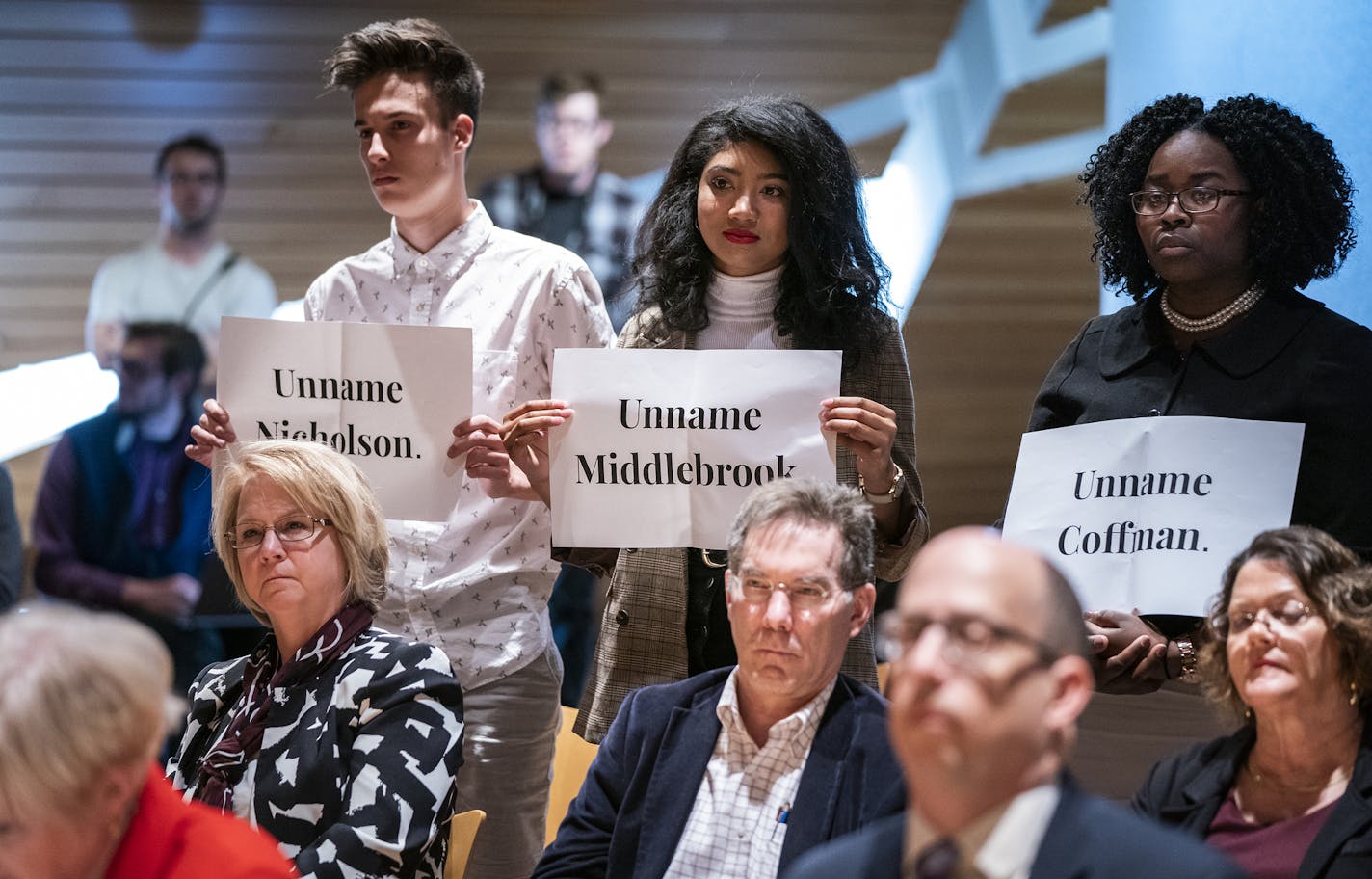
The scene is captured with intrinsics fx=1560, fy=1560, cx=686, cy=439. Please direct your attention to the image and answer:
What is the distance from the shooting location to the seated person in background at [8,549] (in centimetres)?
380

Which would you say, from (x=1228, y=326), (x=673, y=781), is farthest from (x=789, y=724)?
(x=1228, y=326)

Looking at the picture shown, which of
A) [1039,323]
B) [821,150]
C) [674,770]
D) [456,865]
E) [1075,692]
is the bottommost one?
[456,865]

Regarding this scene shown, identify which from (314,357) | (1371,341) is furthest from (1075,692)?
(314,357)

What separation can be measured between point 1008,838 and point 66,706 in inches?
39.6

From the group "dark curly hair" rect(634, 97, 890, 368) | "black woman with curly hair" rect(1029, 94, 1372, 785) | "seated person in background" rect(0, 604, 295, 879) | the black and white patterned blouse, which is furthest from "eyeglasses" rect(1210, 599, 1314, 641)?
"seated person in background" rect(0, 604, 295, 879)

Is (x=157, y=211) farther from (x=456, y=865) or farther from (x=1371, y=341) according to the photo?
(x=1371, y=341)

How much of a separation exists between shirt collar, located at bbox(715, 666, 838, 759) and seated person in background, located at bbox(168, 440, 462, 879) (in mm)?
471

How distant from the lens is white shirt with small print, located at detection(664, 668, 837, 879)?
2.25m

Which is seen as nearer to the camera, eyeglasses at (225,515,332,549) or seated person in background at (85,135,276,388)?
eyeglasses at (225,515,332,549)

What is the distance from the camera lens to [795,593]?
231 centimetres

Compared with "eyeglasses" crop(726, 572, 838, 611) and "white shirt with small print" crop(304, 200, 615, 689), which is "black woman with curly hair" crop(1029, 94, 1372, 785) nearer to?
"eyeglasses" crop(726, 572, 838, 611)

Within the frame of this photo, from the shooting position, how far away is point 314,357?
3092mm

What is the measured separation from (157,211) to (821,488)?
5.41 metres

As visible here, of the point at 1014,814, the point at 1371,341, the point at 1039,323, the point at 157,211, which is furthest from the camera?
the point at 1039,323
